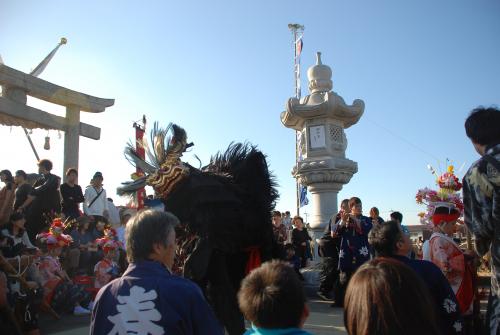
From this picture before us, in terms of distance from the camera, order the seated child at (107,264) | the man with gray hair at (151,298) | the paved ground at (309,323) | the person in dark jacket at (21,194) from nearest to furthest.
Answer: the man with gray hair at (151,298)
the paved ground at (309,323)
the seated child at (107,264)
the person in dark jacket at (21,194)

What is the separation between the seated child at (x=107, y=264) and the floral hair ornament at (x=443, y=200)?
4603 mm

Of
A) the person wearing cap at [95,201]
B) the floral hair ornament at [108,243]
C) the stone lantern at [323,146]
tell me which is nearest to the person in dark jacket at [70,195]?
the person wearing cap at [95,201]

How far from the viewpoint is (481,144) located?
250cm

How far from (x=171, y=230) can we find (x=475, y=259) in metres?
2.83

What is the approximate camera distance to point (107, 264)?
672 centimetres

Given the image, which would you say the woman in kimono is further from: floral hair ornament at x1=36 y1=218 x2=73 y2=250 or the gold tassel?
the gold tassel

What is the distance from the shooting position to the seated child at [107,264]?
657 cm

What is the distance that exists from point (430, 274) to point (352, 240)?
3771 mm

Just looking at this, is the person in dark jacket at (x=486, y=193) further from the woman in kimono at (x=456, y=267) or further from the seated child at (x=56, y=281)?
the seated child at (x=56, y=281)

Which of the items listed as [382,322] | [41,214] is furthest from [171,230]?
[41,214]

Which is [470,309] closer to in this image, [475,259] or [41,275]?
[475,259]

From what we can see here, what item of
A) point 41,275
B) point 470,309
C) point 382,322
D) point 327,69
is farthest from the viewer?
point 327,69

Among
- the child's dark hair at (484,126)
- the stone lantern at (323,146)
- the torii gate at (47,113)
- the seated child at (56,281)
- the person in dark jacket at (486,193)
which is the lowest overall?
the seated child at (56,281)

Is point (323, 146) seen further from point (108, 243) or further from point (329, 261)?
point (108, 243)
